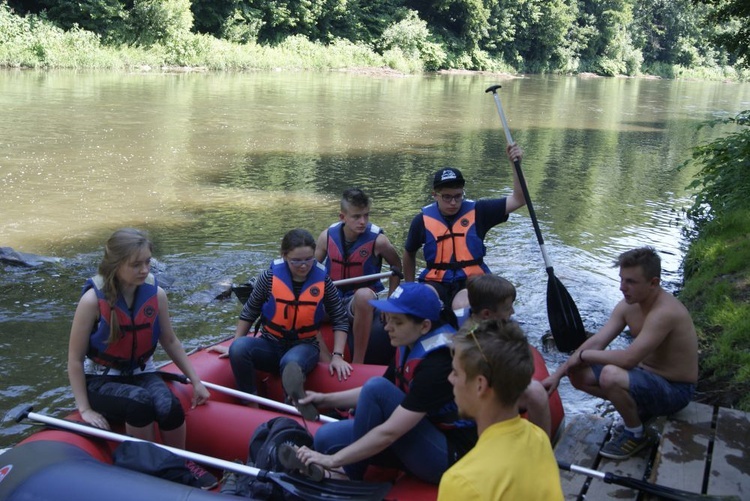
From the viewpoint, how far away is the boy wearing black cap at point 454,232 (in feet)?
13.6

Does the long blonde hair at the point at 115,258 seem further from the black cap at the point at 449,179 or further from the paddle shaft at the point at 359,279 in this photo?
the black cap at the point at 449,179

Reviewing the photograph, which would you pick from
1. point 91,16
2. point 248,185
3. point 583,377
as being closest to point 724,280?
point 583,377

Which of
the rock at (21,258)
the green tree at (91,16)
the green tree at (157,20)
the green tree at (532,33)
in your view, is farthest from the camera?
the green tree at (532,33)

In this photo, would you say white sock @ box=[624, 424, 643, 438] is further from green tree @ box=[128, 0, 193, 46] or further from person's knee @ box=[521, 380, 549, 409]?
green tree @ box=[128, 0, 193, 46]

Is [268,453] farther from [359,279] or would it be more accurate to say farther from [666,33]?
[666,33]

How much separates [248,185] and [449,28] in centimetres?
3248

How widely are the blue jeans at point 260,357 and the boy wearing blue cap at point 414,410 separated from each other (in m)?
0.96

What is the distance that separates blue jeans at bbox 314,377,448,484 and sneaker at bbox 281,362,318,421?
1.54 feet

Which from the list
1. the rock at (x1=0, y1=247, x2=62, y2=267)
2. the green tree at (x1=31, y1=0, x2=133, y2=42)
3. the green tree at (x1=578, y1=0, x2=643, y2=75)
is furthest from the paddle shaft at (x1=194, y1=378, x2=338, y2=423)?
the green tree at (x1=578, y1=0, x2=643, y2=75)

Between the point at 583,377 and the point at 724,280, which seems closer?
the point at 583,377

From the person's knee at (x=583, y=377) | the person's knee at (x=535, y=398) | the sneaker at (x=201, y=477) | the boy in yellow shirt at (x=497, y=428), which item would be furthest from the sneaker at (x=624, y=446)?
the sneaker at (x=201, y=477)

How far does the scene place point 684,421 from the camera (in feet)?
10.2

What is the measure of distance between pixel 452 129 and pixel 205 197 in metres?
7.52

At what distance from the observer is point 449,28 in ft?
130
